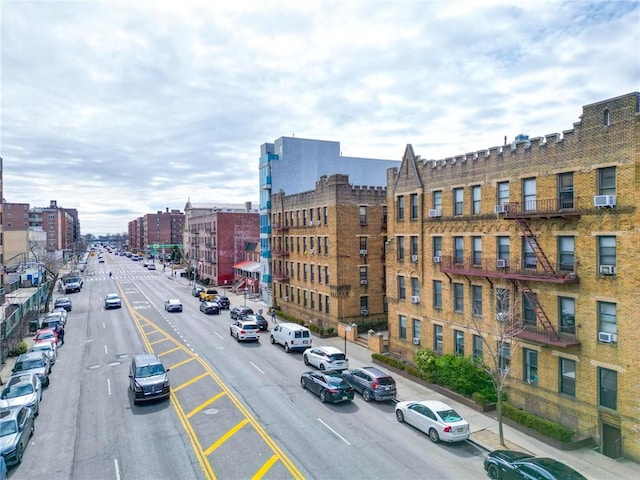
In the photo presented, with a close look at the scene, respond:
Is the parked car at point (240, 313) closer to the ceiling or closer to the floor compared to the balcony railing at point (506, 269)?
closer to the floor

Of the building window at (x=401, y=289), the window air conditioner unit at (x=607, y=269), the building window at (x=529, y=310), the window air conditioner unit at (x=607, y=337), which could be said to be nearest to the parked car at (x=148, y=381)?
the building window at (x=401, y=289)

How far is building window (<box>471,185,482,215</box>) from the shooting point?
87.5ft

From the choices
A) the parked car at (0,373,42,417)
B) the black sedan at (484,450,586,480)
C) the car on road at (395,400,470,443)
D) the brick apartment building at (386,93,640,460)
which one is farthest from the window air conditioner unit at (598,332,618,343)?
the parked car at (0,373,42,417)

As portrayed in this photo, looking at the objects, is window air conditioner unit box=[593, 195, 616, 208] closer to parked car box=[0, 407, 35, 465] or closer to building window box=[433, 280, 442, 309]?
building window box=[433, 280, 442, 309]

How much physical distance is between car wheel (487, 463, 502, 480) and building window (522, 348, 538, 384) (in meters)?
7.61

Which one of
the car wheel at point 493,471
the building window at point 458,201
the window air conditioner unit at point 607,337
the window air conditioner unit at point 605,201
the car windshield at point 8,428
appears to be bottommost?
the car wheel at point 493,471

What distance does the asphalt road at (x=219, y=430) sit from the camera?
56.0ft

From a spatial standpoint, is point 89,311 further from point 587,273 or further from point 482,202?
point 587,273

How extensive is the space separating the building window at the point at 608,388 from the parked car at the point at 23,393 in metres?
26.5

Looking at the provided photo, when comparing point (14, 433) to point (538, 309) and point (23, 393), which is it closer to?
point (23, 393)

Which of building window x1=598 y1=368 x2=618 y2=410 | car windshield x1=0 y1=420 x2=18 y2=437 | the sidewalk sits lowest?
the sidewalk

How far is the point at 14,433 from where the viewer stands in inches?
698

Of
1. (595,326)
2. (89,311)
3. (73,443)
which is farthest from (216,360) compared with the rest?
(89,311)

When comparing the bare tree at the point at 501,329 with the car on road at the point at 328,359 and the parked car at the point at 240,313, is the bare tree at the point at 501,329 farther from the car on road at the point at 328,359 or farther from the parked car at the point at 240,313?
the parked car at the point at 240,313
